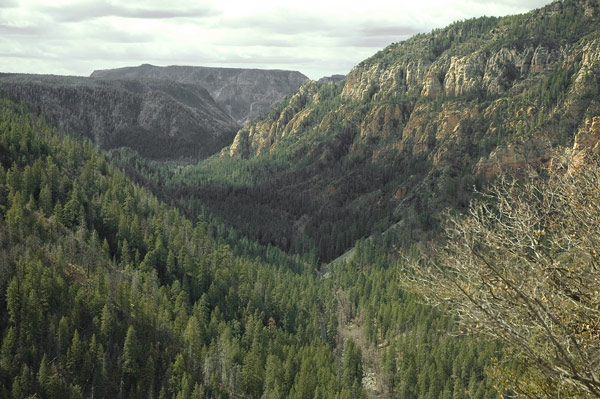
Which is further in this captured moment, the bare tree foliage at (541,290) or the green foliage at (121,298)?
the green foliage at (121,298)

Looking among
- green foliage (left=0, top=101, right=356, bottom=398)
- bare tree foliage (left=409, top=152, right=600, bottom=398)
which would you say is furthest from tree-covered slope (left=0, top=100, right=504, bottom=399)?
bare tree foliage (left=409, top=152, right=600, bottom=398)

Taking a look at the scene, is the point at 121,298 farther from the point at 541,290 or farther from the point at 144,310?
the point at 541,290

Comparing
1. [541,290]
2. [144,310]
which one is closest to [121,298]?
[144,310]

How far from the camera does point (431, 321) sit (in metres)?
137

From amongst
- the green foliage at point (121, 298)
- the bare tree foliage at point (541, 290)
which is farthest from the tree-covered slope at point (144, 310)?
the bare tree foliage at point (541, 290)

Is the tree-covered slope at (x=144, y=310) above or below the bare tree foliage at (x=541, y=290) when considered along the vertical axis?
below

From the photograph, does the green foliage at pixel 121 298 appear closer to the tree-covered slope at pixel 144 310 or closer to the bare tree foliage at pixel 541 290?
the tree-covered slope at pixel 144 310

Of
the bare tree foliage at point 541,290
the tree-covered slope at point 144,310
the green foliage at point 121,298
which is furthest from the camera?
the tree-covered slope at point 144,310

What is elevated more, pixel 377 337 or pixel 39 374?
pixel 39 374

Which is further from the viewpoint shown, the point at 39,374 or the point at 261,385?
the point at 261,385

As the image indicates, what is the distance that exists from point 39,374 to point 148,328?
27060mm

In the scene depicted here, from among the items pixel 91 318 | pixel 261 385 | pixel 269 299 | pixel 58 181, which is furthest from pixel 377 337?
pixel 58 181

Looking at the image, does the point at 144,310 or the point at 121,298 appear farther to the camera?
the point at 121,298

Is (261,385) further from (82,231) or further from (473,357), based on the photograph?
(82,231)
